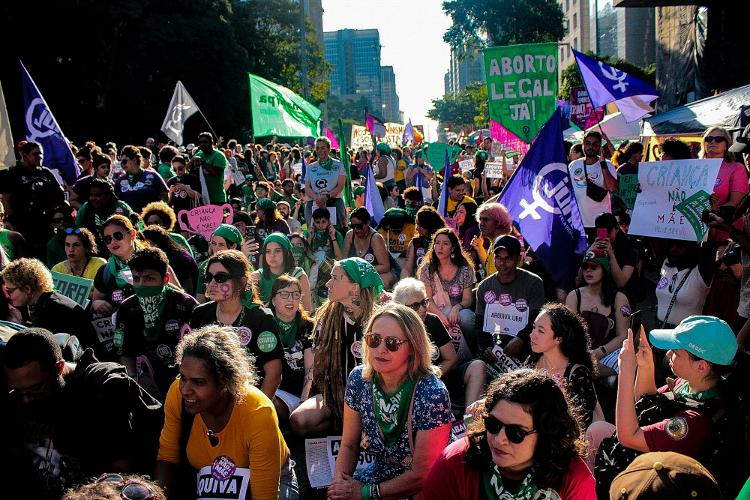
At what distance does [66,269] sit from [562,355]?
4.19 meters

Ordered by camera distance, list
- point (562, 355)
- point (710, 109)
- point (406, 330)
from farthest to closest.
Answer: point (710, 109), point (562, 355), point (406, 330)

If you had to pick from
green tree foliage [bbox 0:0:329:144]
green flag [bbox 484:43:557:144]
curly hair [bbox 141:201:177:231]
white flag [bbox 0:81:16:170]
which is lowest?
curly hair [bbox 141:201:177:231]

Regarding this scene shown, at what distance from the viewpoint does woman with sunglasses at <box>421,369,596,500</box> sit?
2.85 m

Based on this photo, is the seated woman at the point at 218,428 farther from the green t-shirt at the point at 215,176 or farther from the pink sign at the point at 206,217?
the green t-shirt at the point at 215,176

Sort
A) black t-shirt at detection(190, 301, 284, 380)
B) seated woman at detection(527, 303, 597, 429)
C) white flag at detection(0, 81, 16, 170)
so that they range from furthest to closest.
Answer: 1. white flag at detection(0, 81, 16, 170)
2. black t-shirt at detection(190, 301, 284, 380)
3. seated woman at detection(527, 303, 597, 429)

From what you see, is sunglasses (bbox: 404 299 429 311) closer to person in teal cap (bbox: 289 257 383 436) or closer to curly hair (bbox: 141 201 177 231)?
person in teal cap (bbox: 289 257 383 436)

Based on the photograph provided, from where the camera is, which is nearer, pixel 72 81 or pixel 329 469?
pixel 329 469

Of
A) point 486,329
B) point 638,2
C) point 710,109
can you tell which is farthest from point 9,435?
point 638,2

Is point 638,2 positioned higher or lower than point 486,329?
higher

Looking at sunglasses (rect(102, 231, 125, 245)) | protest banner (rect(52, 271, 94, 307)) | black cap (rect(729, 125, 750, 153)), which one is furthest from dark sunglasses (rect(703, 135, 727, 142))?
protest banner (rect(52, 271, 94, 307))

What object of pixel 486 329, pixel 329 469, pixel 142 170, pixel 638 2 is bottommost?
pixel 329 469

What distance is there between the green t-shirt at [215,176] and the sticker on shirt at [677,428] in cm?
745

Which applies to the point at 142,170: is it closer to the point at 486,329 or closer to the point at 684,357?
the point at 486,329

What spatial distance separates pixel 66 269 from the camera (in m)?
6.24
